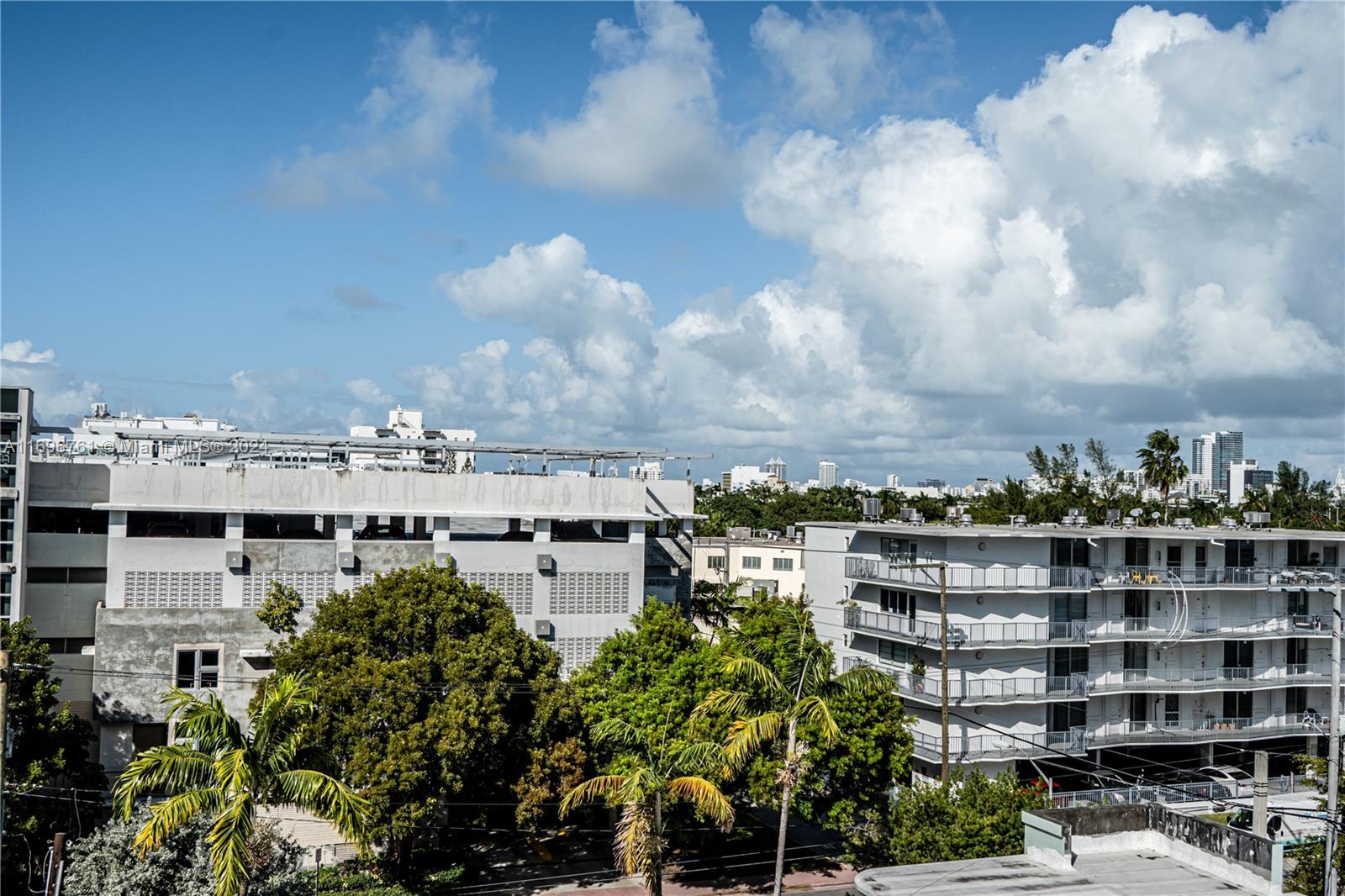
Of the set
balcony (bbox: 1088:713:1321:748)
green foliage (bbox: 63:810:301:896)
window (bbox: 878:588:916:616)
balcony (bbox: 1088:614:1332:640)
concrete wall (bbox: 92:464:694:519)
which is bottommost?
balcony (bbox: 1088:713:1321:748)

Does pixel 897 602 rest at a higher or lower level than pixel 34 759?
higher

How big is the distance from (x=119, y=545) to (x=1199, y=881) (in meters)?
34.3

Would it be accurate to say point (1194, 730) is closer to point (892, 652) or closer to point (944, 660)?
point (892, 652)

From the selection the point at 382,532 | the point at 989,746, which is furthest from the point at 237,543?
the point at 989,746

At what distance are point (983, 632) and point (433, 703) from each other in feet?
77.3

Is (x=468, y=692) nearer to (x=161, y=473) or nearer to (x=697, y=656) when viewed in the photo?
(x=697, y=656)

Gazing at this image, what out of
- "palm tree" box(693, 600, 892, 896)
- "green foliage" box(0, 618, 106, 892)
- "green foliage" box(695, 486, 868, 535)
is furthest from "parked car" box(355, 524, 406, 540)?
"green foliage" box(695, 486, 868, 535)

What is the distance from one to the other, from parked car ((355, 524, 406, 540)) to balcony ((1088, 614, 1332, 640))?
29656 mm

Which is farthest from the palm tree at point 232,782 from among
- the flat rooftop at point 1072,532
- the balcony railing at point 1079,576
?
the flat rooftop at point 1072,532

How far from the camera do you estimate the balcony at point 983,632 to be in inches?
1753

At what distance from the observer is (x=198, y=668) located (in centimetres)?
3759

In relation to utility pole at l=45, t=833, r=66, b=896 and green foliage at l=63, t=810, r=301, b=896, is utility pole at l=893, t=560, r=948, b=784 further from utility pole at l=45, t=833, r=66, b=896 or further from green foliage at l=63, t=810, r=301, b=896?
utility pole at l=45, t=833, r=66, b=896

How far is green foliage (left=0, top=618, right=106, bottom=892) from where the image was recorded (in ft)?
96.6

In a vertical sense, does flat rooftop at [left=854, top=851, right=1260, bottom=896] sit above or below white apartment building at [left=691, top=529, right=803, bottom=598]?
below
